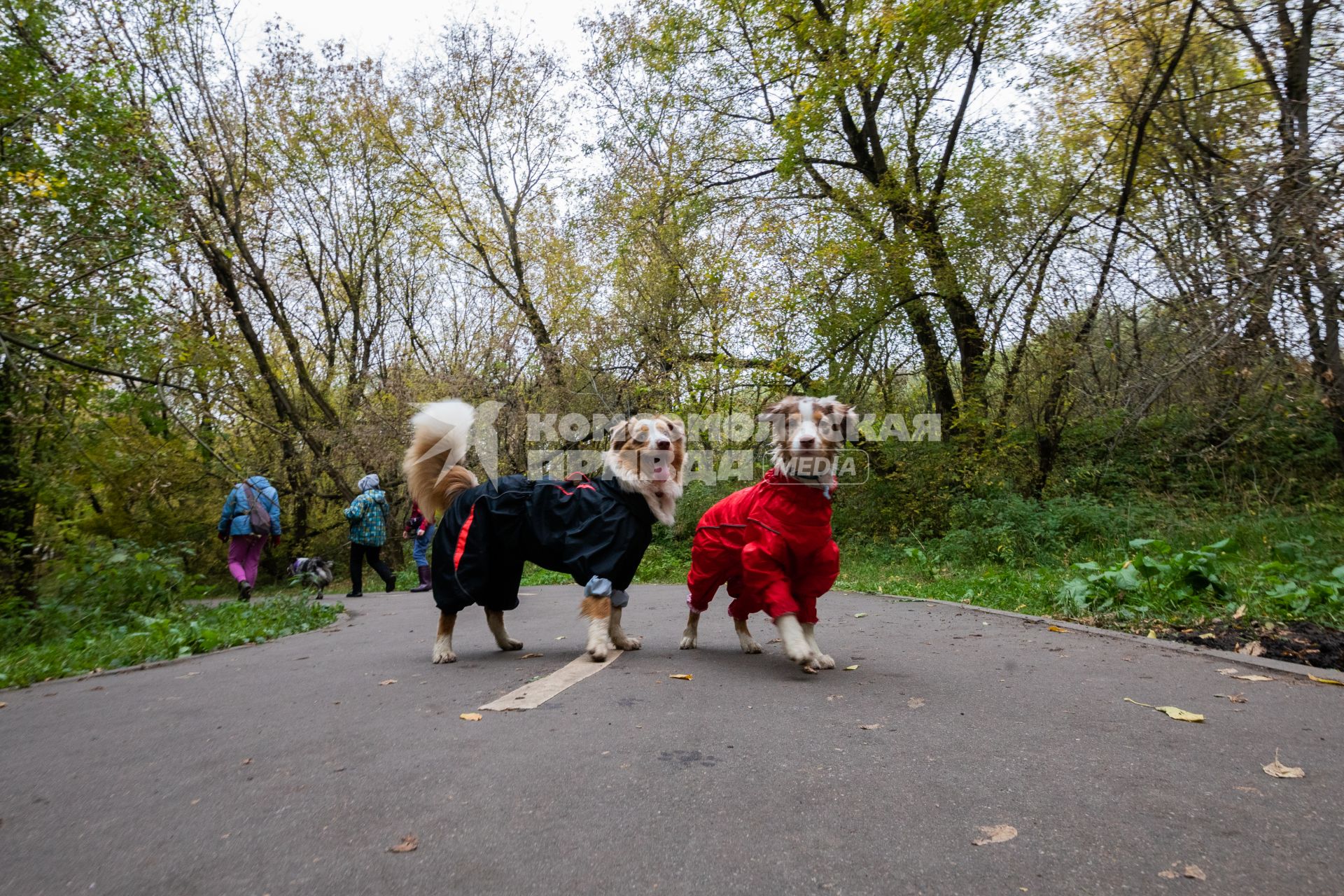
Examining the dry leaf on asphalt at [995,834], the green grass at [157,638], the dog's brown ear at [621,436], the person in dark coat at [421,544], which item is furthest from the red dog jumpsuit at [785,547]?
the person in dark coat at [421,544]

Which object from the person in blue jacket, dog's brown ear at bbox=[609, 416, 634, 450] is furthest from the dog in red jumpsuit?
the person in blue jacket

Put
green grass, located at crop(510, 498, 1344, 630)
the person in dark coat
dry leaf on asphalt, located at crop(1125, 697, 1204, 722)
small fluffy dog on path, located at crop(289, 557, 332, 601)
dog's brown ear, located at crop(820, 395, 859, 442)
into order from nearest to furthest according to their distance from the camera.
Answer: dry leaf on asphalt, located at crop(1125, 697, 1204, 722)
dog's brown ear, located at crop(820, 395, 859, 442)
green grass, located at crop(510, 498, 1344, 630)
small fluffy dog on path, located at crop(289, 557, 332, 601)
the person in dark coat

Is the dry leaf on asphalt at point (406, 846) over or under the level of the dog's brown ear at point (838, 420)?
under

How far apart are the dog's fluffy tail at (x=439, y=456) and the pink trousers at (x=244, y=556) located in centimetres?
624

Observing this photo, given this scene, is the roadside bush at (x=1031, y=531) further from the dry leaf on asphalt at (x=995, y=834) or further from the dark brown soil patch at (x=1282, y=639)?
the dry leaf on asphalt at (x=995, y=834)

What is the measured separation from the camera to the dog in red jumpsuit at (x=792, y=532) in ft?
15.8

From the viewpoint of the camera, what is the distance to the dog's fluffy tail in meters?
5.73

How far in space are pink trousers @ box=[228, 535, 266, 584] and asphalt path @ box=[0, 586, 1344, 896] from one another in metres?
6.02

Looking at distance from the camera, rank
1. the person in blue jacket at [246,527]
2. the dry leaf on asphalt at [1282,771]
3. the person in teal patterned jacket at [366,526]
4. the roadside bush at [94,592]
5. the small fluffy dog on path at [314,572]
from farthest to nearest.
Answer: the person in teal patterned jacket at [366,526] → the small fluffy dog on path at [314,572] → the person in blue jacket at [246,527] → the roadside bush at [94,592] → the dry leaf on asphalt at [1282,771]

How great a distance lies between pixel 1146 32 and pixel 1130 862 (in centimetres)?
1120

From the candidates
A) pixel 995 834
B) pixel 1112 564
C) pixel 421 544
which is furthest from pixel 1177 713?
pixel 421 544

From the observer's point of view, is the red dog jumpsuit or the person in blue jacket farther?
the person in blue jacket

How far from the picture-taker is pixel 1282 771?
2.84 m

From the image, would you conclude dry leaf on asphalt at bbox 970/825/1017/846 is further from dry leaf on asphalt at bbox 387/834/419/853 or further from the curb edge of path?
the curb edge of path
